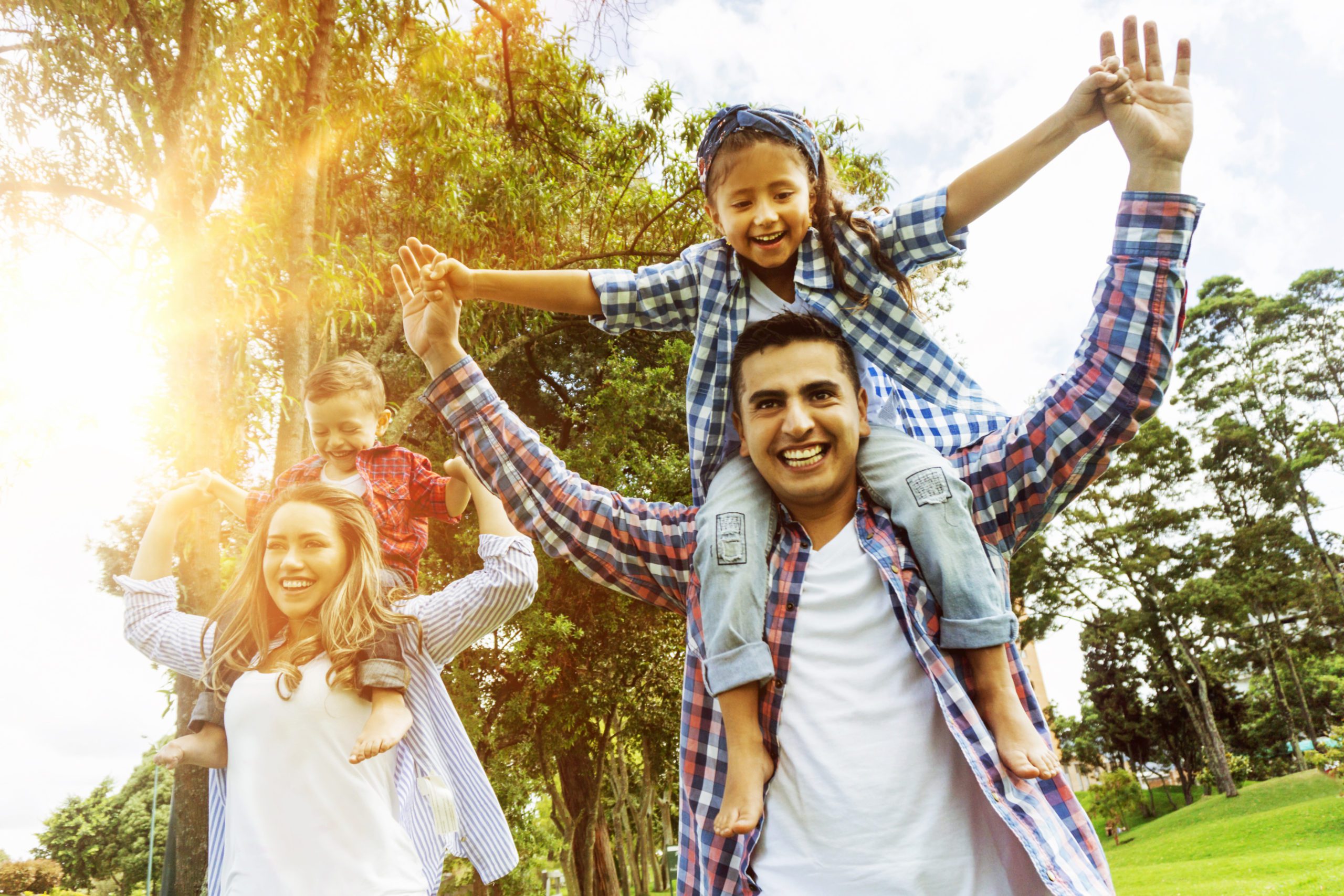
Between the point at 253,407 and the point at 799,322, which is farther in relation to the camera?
the point at 253,407

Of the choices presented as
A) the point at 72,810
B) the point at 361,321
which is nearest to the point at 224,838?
the point at 361,321

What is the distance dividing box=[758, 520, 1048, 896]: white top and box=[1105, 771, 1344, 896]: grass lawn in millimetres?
11167

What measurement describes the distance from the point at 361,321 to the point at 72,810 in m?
27.4

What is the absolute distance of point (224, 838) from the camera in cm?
218

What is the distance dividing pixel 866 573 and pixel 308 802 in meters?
1.49

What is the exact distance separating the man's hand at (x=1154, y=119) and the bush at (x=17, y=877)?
2329 cm

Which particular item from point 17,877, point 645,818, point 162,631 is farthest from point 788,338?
point 17,877

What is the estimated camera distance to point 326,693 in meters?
2.23

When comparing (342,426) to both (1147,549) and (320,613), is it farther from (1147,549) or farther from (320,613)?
(1147,549)

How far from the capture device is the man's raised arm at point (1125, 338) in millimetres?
1454

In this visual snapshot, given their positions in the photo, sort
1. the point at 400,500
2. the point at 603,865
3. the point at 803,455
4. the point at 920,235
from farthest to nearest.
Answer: the point at 603,865, the point at 400,500, the point at 920,235, the point at 803,455

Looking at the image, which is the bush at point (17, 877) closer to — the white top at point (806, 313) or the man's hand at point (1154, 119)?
the white top at point (806, 313)

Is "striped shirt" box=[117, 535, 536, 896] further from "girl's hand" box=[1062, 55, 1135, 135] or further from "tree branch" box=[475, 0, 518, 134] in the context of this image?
"tree branch" box=[475, 0, 518, 134]

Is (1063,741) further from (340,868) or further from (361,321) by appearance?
(340,868)
